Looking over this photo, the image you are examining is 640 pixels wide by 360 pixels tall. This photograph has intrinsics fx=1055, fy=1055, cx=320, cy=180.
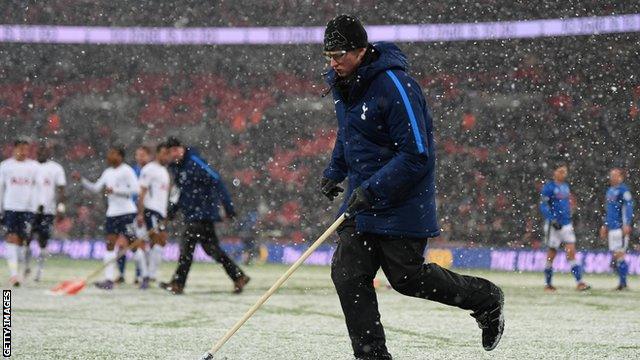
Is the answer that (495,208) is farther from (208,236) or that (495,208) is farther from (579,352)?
(579,352)

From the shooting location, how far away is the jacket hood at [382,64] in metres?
5.41

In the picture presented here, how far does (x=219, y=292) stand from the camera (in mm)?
13094

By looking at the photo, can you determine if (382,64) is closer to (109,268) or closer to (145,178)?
(109,268)

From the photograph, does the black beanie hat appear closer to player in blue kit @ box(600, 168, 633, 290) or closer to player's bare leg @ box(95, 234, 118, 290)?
player's bare leg @ box(95, 234, 118, 290)

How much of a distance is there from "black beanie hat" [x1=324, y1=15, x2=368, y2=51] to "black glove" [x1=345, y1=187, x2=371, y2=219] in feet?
2.40

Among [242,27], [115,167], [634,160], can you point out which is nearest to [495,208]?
[634,160]

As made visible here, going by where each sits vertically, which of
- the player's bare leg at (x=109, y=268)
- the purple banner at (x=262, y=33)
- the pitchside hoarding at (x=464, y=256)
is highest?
the purple banner at (x=262, y=33)

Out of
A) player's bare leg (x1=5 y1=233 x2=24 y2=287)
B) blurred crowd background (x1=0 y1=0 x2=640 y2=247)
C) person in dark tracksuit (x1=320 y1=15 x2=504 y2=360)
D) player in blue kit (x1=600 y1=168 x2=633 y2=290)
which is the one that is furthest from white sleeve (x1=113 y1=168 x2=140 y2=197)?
blurred crowd background (x1=0 y1=0 x2=640 y2=247)

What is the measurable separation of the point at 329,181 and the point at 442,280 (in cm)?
90

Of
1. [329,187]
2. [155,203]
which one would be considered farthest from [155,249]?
[329,187]

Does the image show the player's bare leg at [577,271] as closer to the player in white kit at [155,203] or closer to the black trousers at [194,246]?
the black trousers at [194,246]

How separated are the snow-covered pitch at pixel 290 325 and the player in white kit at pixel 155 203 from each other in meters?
0.62

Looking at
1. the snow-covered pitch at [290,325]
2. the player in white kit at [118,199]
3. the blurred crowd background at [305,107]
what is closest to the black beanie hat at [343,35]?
the snow-covered pitch at [290,325]

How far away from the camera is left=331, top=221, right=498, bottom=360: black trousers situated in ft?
18.1
